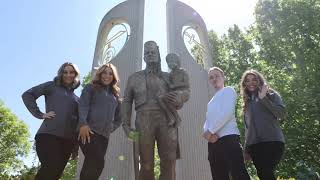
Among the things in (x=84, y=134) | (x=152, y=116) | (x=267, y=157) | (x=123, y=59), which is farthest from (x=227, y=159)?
(x=123, y=59)

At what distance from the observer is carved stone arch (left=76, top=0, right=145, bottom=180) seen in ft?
26.4

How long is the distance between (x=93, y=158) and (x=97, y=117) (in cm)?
53

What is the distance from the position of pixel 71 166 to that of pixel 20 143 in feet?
24.2

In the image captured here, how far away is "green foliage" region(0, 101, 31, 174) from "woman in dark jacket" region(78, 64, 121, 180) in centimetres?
2685

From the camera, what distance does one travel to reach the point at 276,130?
4.97m

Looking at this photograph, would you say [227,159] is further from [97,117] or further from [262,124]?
[97,117]

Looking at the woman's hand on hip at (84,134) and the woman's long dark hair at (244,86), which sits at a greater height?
the woman's long dark hair at (244,86)

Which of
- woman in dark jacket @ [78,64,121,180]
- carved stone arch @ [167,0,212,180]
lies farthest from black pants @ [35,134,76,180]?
carved stone arch @ [167,0,212,180]

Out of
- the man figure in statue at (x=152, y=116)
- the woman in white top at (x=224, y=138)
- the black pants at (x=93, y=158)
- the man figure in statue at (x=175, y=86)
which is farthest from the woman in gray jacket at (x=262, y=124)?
the black pants at (x=93, y=158)

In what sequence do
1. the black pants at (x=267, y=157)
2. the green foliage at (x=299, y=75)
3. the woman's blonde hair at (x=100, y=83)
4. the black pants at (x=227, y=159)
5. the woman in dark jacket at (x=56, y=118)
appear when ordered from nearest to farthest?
1. the black pants at (x=227, y=159)
2. the woman in dark jacket at (x=56, y=118)
3. the black pants at (x=267, y=157)
4. the woman's blonde hair at (x=100, y=83)
5. the green foliage at (x=299, y=75)

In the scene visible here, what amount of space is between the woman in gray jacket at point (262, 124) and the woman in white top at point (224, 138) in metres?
0.42

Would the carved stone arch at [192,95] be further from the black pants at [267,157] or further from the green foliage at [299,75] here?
the green foliage at [299,75]

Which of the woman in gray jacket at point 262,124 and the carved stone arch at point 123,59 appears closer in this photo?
the woman in gray jacket at point 262,124

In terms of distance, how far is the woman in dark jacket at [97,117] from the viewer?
4488 mm
